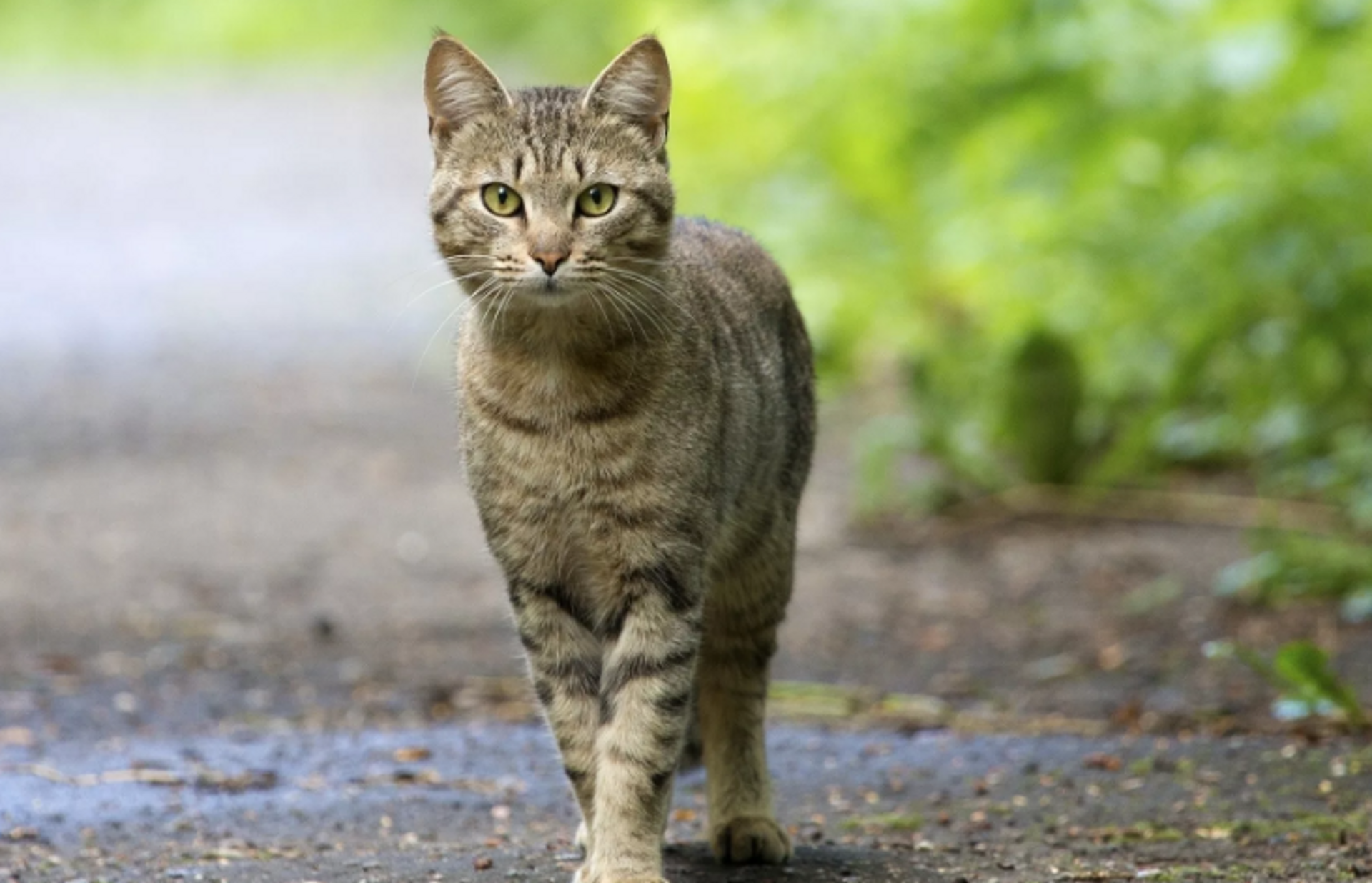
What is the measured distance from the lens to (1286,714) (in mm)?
4953

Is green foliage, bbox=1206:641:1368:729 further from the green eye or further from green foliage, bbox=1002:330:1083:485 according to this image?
green foliage, bbox=1002:330:1083:485

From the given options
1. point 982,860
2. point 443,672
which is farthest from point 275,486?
point 982,860

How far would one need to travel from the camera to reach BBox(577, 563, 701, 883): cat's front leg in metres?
3.66

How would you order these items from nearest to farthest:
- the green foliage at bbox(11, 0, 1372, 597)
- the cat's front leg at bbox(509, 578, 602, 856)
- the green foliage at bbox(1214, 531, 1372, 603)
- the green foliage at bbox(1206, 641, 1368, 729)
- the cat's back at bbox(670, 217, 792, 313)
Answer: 1. the cat's front leg at bbox(509, 578, 602, 856)
2. the cat's back at bbox(670, 217, 792, 313)
3. the green foliage at bbox(1206, 641, 1368, 729)
4. the green foliage at bbox(1214, 531, 1372, 603)
5. the green foliage at bbox(11, 0, 1372, 597)

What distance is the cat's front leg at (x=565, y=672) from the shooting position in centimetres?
382

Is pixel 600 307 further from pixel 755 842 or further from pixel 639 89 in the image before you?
pixel 755 842

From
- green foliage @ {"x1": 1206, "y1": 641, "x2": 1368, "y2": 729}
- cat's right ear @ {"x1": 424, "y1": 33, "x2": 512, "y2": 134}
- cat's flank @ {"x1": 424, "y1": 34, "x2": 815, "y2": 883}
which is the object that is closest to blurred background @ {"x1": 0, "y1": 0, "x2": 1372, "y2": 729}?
green foliage @ {"x1": 1206, "y1": 641, "x2": 1368, "y2": 729}

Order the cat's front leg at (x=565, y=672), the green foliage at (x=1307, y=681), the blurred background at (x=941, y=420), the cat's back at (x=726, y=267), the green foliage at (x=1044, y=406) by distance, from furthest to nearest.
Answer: the green foliage at (x=1044, y=406)
the blurred background at (x=941, y=420)
the green foliage at (x=1307, y=681)
the cat's back at (x=726, y=267)
the cat's front leg at (x=565, y=672)

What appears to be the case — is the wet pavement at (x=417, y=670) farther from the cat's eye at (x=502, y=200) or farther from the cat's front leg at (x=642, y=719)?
the cat's eye at (x=502, y=200)

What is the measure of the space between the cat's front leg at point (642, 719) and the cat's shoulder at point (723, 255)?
817 mm

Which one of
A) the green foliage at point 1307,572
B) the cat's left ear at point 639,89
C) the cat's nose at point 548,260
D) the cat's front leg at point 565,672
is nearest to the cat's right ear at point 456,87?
the cat's left ear at point 639,89

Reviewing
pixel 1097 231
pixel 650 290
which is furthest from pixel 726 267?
pixel 1097 231

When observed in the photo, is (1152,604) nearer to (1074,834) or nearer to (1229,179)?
(1229,179)

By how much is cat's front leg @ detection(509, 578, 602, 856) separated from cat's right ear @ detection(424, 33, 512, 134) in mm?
950
